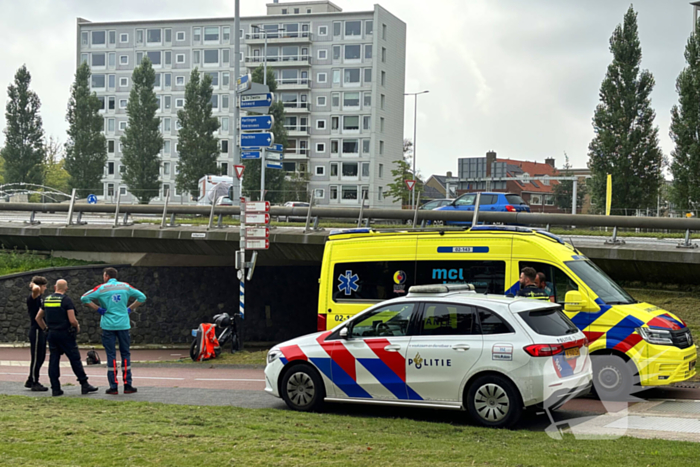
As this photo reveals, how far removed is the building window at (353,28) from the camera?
82.9 m

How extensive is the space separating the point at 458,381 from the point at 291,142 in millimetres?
77945

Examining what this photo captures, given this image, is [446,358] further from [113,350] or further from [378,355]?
[113,350]

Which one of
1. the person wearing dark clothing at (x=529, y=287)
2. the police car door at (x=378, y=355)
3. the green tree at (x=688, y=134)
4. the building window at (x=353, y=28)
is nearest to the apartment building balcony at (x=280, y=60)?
the building window at (x=353, y=28)

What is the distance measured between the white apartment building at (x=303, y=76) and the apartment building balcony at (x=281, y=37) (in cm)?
11

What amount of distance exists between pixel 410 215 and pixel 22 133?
57.4 meters

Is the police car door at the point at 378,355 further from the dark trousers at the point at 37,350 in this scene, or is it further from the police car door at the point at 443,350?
the dark trousers at the point at 37,350

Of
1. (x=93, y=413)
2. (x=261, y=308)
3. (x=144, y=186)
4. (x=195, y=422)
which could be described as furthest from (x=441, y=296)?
(x=144, y=186)

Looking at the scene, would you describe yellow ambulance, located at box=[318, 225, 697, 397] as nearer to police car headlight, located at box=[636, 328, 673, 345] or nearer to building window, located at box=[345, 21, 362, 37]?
police car headlight, located at box=[636, 328, 673, 345]

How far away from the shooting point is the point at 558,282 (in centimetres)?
1121

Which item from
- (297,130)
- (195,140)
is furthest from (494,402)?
(297,130)

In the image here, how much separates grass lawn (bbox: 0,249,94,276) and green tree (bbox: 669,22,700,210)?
98.5 ft

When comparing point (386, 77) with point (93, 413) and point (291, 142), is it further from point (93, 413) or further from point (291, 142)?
point (93, 413)

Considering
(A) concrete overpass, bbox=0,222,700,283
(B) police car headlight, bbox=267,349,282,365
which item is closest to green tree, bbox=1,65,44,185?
(A) concrete overpass, bbox=0,222,700,283

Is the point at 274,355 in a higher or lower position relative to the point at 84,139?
lower
